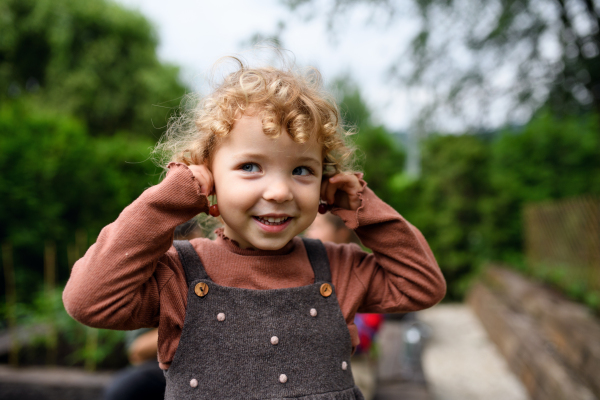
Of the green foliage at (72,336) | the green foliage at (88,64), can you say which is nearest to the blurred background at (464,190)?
the green foliage at (72,336)

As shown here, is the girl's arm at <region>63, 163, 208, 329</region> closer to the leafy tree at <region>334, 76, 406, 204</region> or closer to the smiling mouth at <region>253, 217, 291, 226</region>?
the smiling mouth at <region>253, 217, 291, 226</region>

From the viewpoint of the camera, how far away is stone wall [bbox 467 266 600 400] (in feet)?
11.7

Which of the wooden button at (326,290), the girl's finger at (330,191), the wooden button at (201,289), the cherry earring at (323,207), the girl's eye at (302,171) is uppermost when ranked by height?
the girl's eye at (302,171)

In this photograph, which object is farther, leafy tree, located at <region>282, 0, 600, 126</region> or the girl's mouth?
leafy tree, located at <region>282, 0, 600, 126</region>

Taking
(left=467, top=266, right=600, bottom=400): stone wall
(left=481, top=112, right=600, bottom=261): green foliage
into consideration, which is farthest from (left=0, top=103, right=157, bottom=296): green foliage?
(left=481, top=112, right=600, bottom=261): green foliage

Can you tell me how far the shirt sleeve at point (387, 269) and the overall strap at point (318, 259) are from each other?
1.1 inches

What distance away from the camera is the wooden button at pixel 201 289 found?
117 cm

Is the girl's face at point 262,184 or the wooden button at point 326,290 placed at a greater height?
the girl's face at point 262,184

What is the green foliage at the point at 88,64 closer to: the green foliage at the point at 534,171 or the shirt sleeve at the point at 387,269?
the green foliage at the point at 534,171

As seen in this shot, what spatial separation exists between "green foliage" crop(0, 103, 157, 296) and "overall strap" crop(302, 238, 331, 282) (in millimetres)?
3637

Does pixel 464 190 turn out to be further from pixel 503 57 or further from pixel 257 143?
pixel 257 143

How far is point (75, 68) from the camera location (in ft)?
47.1

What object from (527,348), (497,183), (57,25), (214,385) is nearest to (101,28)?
(57,25)

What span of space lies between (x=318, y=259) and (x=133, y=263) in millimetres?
525
